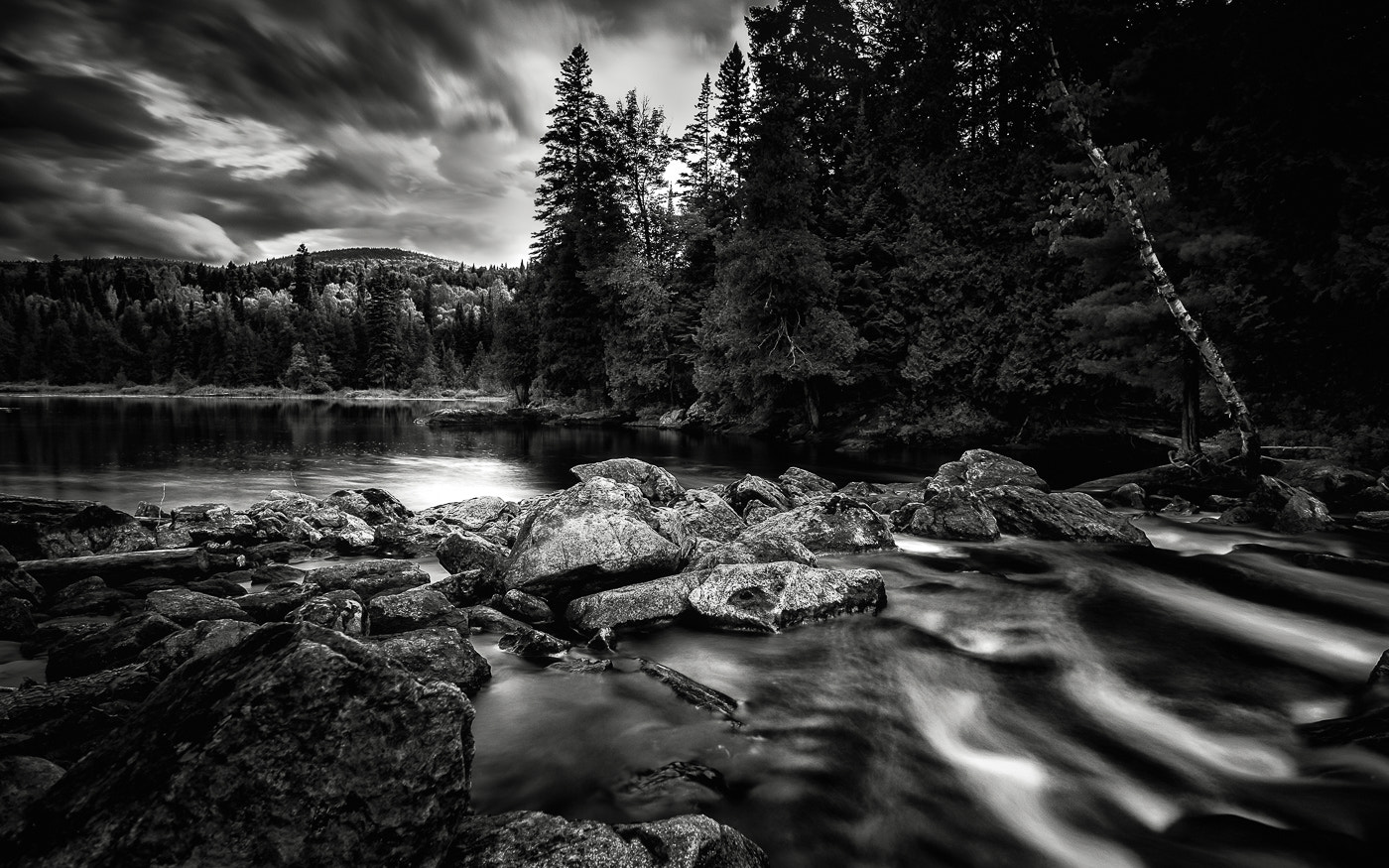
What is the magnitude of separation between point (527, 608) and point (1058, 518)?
8.68 m

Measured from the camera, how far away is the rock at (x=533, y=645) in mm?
5566

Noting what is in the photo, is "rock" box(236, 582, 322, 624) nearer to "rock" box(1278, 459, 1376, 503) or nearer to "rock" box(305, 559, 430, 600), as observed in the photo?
"rock" box(305, 559, 430, 600)

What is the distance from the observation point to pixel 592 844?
2645mm

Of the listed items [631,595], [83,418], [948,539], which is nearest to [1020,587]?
[948,539]

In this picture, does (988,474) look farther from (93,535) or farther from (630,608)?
(93,535)

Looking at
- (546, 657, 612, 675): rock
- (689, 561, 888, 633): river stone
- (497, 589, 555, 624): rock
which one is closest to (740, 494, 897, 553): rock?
(689, 561, 888, 633): river stone

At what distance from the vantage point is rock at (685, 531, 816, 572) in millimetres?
7488

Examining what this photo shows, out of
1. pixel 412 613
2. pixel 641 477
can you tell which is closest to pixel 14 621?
pixel 412 613

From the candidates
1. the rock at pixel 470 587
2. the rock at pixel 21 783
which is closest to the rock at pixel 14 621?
the rock at pixel 470 587

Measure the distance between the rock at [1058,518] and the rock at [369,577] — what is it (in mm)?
9345

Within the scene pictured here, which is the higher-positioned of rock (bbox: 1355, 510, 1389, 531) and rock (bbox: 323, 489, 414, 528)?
rock (bbox: 1355, 510, 1389, 531)

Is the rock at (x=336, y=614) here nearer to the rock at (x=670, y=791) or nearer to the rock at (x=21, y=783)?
the rock at (x=21, y=783)

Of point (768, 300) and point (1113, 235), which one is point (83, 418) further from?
point (1113, 235)

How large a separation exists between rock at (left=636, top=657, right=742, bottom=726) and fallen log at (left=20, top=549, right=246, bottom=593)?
6581 mm
